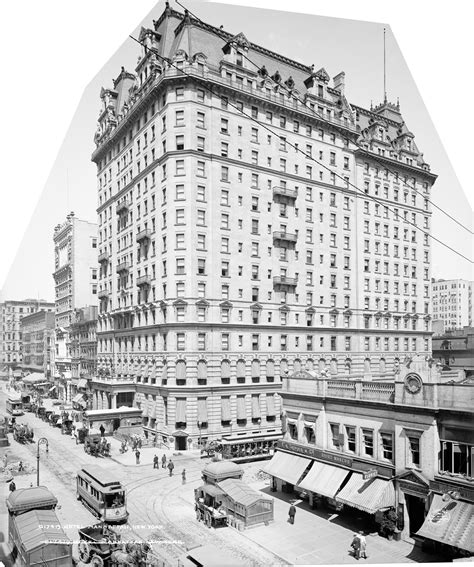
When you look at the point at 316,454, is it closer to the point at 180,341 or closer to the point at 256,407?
the point at 180,341

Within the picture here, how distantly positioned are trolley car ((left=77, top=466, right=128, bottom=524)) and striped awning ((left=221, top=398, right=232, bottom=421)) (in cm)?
2120

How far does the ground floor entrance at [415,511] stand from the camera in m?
23.9

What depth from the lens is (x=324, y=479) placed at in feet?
91.2

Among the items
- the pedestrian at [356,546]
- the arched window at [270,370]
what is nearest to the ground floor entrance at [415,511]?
the pedestrian at [356,546]

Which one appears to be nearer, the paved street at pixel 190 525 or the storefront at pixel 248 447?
the paved street at pixel 190 525

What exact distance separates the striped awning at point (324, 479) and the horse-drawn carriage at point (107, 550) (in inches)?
426

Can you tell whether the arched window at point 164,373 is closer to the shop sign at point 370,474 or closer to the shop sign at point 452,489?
the shop sign at point 370,474

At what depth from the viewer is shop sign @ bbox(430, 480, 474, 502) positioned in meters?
21.0

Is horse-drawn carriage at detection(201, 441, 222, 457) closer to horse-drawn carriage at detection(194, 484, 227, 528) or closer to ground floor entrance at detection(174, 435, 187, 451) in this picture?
ground floor entrance at detection(174, 435, 187, 451)

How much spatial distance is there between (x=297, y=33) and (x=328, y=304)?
39.7 metres

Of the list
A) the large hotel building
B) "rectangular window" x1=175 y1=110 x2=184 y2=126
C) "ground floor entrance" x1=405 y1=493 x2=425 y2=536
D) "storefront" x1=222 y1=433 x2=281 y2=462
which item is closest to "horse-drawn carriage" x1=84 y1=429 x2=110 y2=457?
the large hotel building

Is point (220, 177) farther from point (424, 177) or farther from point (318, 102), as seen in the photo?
point (424, 177)

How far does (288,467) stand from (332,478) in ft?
12.7

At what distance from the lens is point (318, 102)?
57875 mm
